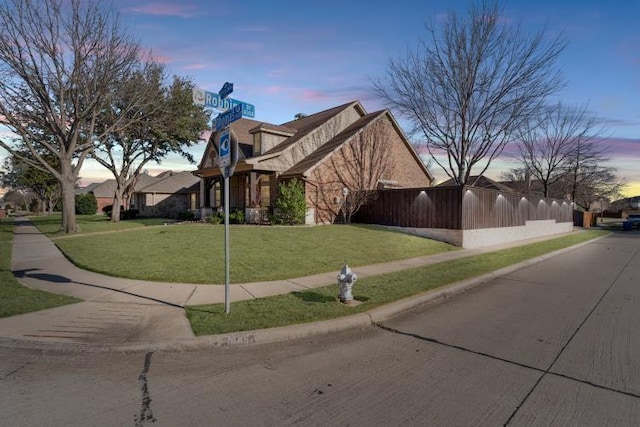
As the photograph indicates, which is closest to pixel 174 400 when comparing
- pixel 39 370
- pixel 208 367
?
pixel 208 367

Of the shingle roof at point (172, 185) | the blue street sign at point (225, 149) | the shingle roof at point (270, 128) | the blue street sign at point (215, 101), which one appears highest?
the shingle roof at point (270, 128)

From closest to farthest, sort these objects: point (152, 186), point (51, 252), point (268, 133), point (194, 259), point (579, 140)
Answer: point (194, 259)
point (51, 252)
point (268, 133)
point (579, 140)
point (152, 186)

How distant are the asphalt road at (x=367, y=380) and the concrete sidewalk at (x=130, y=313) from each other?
0.61ft

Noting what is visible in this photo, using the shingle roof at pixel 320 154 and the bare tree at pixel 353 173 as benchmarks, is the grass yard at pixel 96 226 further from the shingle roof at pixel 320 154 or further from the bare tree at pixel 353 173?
the bare tree at pixel 353 173

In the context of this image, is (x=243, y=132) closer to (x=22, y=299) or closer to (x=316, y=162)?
(x=316, y=162)

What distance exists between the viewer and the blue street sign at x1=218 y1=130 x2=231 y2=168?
5.66m

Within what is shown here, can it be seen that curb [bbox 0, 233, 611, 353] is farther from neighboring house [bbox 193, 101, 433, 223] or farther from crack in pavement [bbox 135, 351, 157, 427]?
neighboring house [bbox 193, 101, 433, 223]

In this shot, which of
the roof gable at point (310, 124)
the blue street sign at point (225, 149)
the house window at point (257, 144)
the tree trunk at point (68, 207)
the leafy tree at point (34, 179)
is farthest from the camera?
the leafy tree at point (34, 179)

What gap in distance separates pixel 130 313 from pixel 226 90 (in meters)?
3.94

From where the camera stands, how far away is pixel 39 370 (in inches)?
157

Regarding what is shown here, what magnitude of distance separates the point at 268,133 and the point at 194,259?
50.5ft

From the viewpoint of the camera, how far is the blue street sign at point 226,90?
5.96 m

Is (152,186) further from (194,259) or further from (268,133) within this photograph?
(194,259)

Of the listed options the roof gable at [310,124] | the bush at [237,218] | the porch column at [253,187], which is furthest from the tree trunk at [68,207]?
the roof gable at [310,124]
